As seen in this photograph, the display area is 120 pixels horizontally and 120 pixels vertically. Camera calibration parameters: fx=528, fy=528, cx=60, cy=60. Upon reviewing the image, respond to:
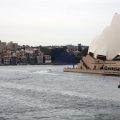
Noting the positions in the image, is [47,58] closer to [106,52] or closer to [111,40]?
[106,52]

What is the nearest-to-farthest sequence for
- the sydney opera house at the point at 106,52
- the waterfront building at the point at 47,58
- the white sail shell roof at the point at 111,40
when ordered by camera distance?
the sydney opera house at the point at 106,52 → the white sail shell roof at the point at 111,40 → the waterfront building at the point at 47,58

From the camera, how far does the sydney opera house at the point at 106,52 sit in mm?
47594

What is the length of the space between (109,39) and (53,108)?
30.7 m

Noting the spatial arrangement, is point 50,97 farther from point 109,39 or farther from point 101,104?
point 109,39

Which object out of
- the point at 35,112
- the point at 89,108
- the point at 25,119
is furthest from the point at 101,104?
the point at 25,119

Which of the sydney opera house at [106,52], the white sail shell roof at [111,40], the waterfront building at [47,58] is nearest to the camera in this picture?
the sydney opera house at [106,52]

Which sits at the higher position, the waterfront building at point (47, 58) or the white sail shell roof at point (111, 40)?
the white sail shell roof at point (111, 40)

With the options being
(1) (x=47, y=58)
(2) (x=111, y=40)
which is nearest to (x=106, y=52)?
(2) (x=111, y=40)

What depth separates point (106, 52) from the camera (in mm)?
49125

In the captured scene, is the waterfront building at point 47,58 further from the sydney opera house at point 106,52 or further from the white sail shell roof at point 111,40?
the white sail shell roof at point 111,40

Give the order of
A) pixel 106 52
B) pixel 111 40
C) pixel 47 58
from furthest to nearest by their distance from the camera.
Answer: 1. pixel 47 58
2. pixel 106 52
3. pixel 111 40

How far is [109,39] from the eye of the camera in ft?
159

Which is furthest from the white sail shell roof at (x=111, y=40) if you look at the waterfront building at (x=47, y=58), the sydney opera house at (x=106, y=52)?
the waterfront building at (x=47, y=58)

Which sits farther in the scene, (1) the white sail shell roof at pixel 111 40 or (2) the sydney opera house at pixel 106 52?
(1) the white sail shell roof at pixel 111 40
